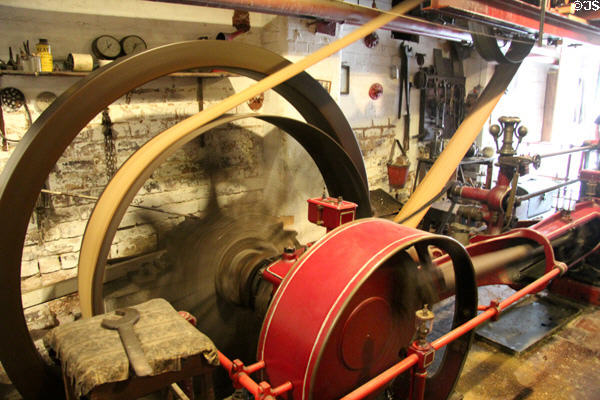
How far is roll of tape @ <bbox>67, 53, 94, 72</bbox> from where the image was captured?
2184 millimetres

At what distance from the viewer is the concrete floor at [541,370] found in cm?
216

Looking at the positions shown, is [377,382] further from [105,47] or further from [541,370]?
[105,47]

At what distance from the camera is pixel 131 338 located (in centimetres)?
115

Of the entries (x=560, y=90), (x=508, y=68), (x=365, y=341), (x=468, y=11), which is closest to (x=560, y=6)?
(x=508, y=68)

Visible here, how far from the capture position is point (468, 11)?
2105mm

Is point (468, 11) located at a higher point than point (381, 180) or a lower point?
higher

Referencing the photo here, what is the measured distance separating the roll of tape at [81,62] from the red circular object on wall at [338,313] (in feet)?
5.10

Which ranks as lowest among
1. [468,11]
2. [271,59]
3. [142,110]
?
[142,110]

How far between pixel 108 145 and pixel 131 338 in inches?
66.9

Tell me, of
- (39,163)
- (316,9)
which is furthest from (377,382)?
(316,9)

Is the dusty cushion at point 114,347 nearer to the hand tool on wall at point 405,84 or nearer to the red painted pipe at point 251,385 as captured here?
the red painted pipe at point 251,385

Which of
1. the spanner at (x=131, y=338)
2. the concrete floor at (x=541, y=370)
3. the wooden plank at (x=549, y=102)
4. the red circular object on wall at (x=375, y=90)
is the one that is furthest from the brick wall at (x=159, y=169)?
the wooden plank at (x=549, y=102)

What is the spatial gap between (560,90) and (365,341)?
6.92m

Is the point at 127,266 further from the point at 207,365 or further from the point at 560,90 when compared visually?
the point at 560,90
